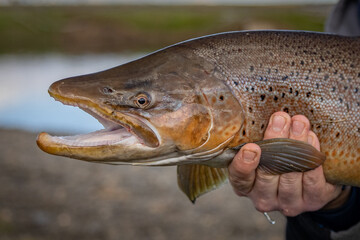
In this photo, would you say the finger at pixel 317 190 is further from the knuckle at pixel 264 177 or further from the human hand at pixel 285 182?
the knuckle at pixel 264 177

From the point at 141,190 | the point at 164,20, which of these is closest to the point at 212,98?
the point at 141,190

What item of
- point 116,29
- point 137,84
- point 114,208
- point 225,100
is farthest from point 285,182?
point 116,29

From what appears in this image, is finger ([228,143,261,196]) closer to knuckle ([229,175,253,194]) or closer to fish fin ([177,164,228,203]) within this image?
knuckle ([229,175,253,194])

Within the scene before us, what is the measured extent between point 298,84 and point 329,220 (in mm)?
901

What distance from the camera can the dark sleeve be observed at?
255cm

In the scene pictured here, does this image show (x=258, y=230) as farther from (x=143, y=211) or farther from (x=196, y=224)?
(x=143, y=211)

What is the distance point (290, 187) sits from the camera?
234 cm

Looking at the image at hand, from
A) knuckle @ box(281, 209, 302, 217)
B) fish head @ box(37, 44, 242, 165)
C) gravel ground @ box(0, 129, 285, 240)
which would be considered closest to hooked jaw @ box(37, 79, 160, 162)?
fish head @ box(37, 44, 242, 165)

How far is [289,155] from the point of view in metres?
2.12

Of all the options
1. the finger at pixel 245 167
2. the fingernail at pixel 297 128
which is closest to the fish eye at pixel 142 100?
the finger at pixel 245 167

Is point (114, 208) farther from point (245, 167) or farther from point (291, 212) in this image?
point (245, 167)

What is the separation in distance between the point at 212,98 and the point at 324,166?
26.8 inches

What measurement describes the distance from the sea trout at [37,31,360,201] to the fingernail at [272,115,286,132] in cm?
6

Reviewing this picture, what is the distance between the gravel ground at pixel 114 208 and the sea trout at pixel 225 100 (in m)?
3.06
